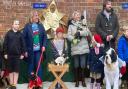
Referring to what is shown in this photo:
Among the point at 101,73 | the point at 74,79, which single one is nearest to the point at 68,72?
the point at 74,79

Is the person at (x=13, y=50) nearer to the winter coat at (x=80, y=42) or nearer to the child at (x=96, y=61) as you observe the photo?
the winter coat at (x=80, y=42)

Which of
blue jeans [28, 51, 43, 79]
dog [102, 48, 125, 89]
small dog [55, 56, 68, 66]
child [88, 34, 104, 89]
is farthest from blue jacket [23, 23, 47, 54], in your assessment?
dog [102, 48, 125, 89]

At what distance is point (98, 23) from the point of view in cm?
1093

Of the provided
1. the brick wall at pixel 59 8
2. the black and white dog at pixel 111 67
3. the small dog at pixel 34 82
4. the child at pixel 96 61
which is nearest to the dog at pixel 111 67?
the black and white dog at pixel 111 67

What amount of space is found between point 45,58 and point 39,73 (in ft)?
1.39

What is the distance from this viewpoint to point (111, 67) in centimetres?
990

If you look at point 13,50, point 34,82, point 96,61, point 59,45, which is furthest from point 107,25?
point 13,50

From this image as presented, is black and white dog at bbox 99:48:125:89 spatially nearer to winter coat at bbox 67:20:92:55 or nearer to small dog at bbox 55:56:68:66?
winter coat at bbox 67:20:92:55

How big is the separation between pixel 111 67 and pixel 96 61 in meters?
0.75

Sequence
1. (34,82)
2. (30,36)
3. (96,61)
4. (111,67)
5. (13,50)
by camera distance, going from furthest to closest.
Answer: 1. (30,36)
2. (96,61)
3. (34,82)
4. (13,50)
5. (111,67)

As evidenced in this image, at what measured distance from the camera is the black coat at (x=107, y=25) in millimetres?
10844

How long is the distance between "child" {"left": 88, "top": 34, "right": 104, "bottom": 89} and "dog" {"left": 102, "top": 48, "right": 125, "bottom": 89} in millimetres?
465

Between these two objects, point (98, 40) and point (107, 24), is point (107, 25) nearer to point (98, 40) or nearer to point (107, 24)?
point (107, 24)

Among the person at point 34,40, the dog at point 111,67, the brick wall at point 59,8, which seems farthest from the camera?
the brick wall at point 59,8
